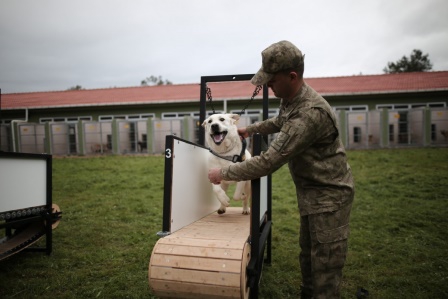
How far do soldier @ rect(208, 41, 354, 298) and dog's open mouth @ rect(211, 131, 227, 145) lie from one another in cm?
139

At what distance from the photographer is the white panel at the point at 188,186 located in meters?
3.02

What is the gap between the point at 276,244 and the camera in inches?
218

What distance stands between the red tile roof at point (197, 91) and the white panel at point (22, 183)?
17.8m

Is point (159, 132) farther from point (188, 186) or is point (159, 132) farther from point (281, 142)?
point (281, 142)

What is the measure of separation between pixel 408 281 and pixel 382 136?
687 inches

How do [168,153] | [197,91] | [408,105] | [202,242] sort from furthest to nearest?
1. [197,91]
2. [408,105]
3. [168,153]
4. [202,242]

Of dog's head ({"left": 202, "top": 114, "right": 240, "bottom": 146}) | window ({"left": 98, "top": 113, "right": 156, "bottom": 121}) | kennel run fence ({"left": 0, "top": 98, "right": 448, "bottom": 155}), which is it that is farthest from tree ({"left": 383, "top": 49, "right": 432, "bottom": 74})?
dog's head ({"left": 202, "top": 114, "right": 240, "bottom": 146})

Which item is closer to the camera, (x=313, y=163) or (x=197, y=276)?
(x=197, y=276)

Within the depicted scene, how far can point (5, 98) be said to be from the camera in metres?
27.7

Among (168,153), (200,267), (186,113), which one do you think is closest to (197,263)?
(200,267)

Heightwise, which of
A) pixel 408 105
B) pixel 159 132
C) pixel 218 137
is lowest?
pixel 218 137

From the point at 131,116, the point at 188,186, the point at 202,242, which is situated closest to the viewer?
the point at 202,242

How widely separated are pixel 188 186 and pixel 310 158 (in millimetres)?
1398

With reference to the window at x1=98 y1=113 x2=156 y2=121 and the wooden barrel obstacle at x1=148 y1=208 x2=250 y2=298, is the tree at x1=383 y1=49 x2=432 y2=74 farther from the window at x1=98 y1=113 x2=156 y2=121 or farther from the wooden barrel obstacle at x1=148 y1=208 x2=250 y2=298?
the wooden barrel obstacle at x1=148 y1=208 x2=250 y2=298
